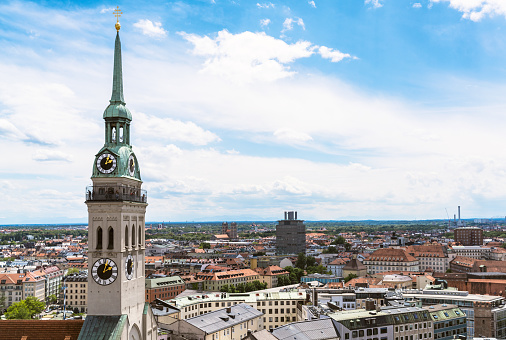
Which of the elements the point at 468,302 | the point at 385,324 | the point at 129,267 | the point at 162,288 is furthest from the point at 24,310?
the point at 468,302

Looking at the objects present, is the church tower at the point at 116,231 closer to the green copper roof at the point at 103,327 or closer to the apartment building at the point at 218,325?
the green copper roof at the point at 103,327

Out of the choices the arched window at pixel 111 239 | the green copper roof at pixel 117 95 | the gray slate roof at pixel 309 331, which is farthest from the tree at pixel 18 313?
the green copper roof at pixel 117 95

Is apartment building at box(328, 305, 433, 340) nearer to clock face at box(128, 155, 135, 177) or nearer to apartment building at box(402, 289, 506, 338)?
apartment building at box(402, 289, 506, 338)

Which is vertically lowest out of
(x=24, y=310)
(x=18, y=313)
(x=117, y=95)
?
(x=18, y=313)

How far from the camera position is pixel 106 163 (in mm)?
49281

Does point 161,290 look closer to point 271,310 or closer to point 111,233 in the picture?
point 271,310

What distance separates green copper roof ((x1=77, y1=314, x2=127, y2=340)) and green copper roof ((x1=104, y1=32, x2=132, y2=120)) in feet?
58.5

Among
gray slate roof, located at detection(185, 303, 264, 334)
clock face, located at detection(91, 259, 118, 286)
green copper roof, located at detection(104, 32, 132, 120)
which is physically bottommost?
gray slate roof, located at detection(185, 303, 264, 334)

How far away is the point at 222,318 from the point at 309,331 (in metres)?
18.1

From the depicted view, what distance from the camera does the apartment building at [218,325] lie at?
9456cm

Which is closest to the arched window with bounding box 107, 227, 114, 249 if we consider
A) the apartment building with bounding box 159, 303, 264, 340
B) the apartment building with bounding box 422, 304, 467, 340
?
the apartment building with bounding box 159, 303, 264, 340

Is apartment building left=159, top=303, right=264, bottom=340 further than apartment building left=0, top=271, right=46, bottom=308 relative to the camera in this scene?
No

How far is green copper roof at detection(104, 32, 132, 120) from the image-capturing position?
166ft

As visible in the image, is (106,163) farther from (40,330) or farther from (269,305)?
(269,305)
